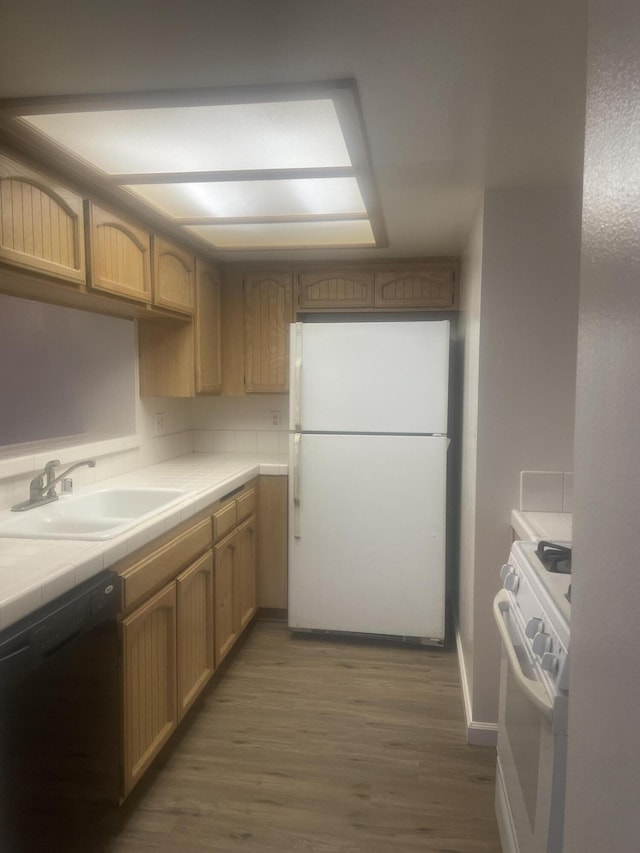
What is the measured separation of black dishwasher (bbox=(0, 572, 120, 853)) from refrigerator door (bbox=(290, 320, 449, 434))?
151 centimetres

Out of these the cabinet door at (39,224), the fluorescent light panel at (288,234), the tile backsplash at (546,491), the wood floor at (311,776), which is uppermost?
the fluorescent light panel at (288,234)

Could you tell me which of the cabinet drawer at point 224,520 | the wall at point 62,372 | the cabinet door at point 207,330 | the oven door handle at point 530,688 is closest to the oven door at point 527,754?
the oven door handle at point 530,688

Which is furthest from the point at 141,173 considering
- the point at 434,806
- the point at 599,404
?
the point at 434,806

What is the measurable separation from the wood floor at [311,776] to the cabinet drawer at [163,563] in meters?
0.55

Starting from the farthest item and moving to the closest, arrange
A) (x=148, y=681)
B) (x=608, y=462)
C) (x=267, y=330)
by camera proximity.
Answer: (x=267, y=330)
(x=148, y=681)
(x=608, y=462)

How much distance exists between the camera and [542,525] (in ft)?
6.12

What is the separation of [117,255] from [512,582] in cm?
178

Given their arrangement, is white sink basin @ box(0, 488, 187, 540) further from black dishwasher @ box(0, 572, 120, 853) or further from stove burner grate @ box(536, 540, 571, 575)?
stove burner grate @ box(536, 540, 571, 575)

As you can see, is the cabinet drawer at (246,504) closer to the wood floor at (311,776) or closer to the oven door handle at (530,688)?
the wood floor at (311,776)

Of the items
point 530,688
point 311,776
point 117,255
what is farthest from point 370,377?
point 530,688

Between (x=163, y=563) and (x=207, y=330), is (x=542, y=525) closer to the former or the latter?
(x=163, y=563)

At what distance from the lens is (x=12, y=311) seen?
203 cm

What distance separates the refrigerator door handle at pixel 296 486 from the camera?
2.85 meters

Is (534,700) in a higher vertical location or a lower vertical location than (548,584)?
lower
